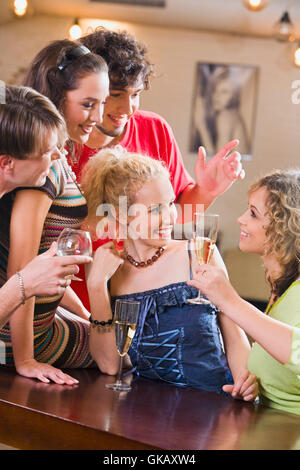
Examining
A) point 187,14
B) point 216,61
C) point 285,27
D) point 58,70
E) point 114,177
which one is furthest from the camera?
point 216,61

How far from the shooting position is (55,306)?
1790mm

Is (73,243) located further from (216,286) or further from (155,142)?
(155,142)

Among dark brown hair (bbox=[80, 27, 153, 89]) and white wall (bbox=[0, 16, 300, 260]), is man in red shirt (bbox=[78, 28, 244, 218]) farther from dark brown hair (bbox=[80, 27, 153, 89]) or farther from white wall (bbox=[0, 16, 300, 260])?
white wall (bbox=[0, 16, 300, 260])

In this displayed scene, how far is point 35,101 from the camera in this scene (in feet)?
5.16

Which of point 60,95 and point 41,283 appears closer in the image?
point 41,283

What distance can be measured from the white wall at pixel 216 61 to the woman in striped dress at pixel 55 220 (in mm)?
4350

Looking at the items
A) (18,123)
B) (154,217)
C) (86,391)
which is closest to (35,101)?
(18,123)

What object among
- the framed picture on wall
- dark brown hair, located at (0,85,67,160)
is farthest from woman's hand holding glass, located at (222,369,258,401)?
the framed picture on wall

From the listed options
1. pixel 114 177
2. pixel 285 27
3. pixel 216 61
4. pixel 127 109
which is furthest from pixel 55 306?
pixel 216 61

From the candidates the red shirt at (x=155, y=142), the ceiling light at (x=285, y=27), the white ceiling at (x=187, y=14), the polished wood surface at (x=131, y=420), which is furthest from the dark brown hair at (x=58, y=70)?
the white ceiling at (x=187, y=14)

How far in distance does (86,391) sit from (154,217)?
0.52 m

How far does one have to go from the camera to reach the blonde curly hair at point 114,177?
1.83 m

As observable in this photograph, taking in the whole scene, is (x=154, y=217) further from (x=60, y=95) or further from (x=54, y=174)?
(x=60, y=95)

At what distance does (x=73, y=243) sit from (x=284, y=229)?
601mm
